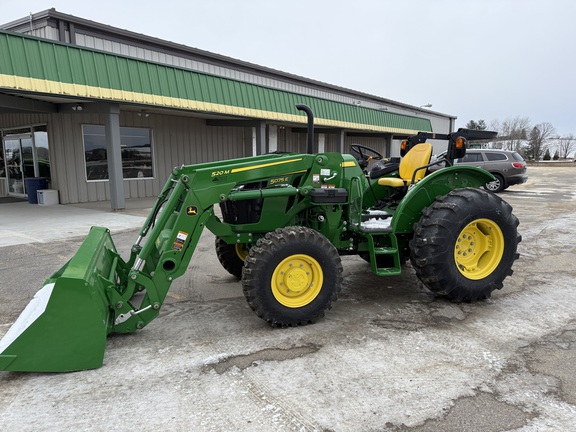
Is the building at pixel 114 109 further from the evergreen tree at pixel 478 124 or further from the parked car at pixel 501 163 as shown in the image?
the evergreen tree at pixel 478 124

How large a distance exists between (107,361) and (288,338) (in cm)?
142

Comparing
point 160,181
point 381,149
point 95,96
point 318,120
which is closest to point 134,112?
point 160,181

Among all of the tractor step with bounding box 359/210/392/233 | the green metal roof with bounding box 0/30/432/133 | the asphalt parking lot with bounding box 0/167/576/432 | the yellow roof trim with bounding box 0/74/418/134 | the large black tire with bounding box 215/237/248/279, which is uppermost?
the green metal roof with bounding box 0/30/432/133

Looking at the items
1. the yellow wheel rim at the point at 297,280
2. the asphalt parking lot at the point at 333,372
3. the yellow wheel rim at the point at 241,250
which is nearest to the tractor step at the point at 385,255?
the asphalt parking lot at the point at 333,372

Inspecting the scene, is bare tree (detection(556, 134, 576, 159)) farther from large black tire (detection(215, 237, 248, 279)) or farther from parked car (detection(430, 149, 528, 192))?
large black tire (detection(215, 237, 248, 279))

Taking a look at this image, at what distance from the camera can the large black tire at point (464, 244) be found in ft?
13.2

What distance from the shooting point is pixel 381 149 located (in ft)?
97.2

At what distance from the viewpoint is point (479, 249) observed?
4473 millimetres

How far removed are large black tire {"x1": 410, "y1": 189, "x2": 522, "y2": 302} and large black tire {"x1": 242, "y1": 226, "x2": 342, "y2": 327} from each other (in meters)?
0.96

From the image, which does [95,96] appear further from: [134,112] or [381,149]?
[381,149]

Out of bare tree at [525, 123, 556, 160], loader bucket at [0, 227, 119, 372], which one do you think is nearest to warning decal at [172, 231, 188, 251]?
loader bucket at [0, 227, 119, 372]

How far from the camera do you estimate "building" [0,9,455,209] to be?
9.40 meters

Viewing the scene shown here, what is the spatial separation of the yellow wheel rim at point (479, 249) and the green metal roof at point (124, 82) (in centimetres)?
875

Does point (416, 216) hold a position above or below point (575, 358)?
above
